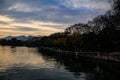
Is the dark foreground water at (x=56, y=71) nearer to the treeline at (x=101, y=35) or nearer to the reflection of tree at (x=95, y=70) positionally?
the reflection of tree at (x=95, y=70)

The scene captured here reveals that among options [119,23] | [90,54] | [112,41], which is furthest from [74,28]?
[119,23]

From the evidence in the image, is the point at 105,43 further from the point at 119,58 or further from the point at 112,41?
the point at 119,58

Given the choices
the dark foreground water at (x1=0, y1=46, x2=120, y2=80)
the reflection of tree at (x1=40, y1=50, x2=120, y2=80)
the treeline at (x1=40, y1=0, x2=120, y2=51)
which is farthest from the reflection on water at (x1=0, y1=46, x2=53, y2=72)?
the treeline at (x1=40, y1=0, x2=120, y2=51)

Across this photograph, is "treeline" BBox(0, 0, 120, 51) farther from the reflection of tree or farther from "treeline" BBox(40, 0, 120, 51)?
the reflection of tree

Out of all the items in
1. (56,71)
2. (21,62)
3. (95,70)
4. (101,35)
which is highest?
(101,35)

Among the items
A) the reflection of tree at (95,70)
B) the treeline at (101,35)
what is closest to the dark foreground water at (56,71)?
the reflection of tree at (95,70)

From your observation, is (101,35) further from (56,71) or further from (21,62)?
(56,71)

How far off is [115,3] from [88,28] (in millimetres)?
66713

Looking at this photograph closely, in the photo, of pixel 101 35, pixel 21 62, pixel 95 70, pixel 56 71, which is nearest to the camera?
pixel 56 71

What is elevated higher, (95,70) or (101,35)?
(101,35)

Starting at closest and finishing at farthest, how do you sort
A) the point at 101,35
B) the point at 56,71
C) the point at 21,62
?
the point at 56,71
the point at 21,62
the point at 101,35

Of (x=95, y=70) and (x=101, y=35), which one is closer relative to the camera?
(x=95, y=70)

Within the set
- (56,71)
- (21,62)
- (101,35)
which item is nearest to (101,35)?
(101,35)

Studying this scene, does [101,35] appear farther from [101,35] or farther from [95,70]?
[95,70]
